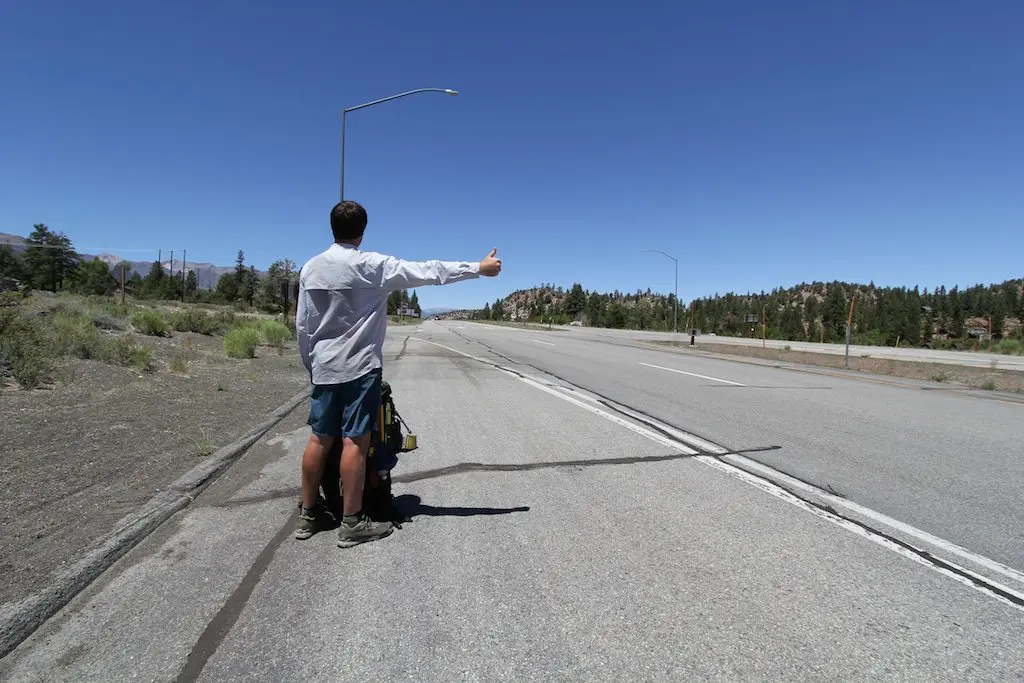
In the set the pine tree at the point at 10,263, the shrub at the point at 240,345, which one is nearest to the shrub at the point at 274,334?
the shrub at the point at 240,345

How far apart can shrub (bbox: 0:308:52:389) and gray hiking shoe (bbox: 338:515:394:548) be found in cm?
711

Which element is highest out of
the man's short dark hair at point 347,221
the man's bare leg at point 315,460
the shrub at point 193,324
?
the man's short dark hair at point 347,221

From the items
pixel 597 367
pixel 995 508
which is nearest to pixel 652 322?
pixel 597 367

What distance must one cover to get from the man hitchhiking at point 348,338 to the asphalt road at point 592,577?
480 mm

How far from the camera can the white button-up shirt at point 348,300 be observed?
3494mm

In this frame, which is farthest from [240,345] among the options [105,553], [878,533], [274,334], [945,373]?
[945,373]

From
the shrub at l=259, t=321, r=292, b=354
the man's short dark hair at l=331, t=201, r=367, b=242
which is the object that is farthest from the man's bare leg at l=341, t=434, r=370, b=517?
the shrub at l=259, t=321, r=292, b=354

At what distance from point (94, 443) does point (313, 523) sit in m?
3.39

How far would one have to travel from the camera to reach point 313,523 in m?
3.73

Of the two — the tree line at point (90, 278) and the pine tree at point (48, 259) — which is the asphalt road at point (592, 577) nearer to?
the tree line at point (90, 278)

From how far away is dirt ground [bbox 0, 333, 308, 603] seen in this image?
136 inches

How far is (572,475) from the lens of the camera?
513 centimetres

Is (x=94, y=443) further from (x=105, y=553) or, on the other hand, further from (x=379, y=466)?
(x=379, y=466)

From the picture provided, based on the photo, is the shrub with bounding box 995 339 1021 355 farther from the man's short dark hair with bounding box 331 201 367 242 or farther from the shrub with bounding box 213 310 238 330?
the shrub with bounding box 213 310 238 330
